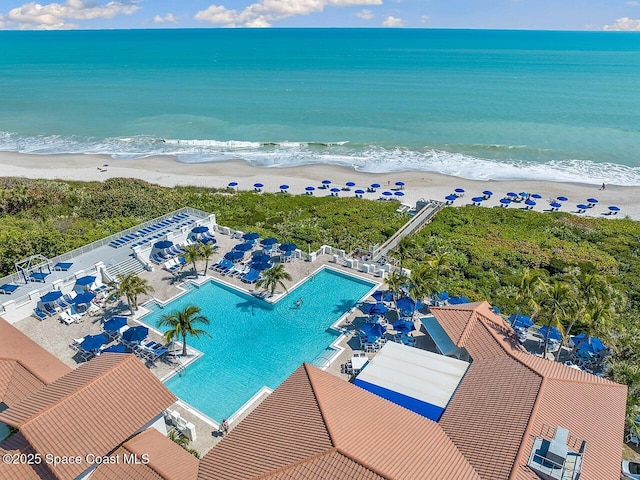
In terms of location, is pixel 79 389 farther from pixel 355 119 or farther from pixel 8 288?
pixel 355 119

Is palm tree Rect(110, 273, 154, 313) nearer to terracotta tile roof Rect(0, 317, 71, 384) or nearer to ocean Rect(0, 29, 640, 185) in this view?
terracotta tile roof Rect(0, 317, 71, 384)

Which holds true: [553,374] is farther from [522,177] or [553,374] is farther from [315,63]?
[315,63]

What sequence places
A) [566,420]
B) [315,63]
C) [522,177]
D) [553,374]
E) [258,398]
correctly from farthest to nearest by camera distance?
[315,63], [522,177], [258,398], [553,374], [566,420]

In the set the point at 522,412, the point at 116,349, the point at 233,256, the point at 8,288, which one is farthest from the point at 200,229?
the point at 522,412

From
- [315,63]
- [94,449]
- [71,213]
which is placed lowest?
[71,213]

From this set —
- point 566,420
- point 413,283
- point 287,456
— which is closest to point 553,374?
point 566,420

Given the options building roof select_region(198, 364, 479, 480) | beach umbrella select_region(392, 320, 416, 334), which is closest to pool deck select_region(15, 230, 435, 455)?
beach umbrella select_region(392, 320, 416, 334)
